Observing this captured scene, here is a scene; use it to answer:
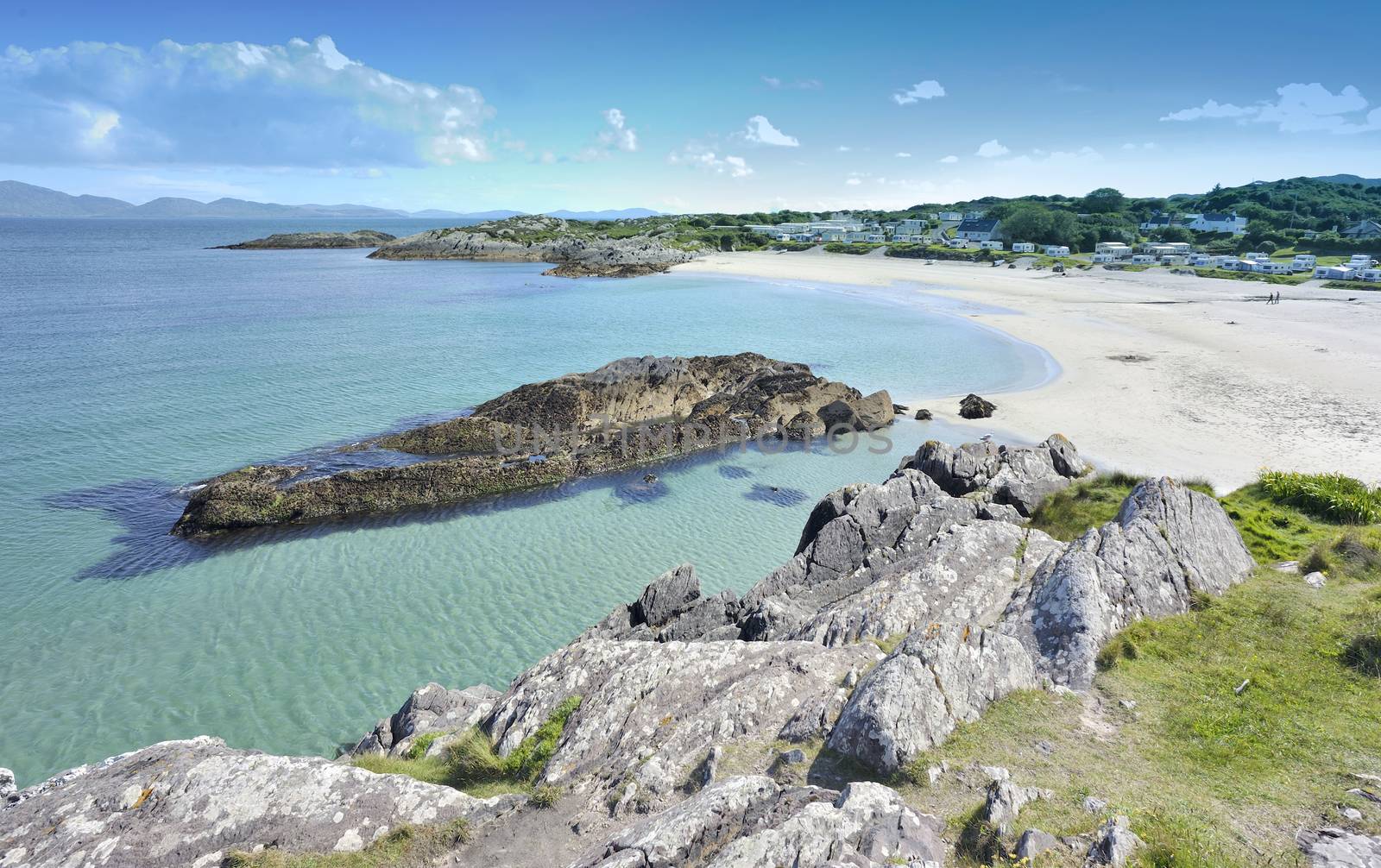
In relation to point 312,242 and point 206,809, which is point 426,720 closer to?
point 206,809

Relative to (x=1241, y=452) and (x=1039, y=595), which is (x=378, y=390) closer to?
(x=1039, y=595)

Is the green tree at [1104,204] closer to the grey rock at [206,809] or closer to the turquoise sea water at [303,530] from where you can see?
the turquoise sea water at [303,530]

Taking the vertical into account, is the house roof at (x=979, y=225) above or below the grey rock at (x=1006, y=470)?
above

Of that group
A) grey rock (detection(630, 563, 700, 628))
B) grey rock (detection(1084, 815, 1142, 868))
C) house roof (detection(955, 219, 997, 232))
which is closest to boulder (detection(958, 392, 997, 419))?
grey rock (detection(630, 563, 700, 628))

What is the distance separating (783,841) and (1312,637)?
10.6 meters

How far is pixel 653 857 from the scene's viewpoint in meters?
7.02

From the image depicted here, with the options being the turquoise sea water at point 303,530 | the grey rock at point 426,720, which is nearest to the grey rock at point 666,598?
the turquoise sea water at point 303,530

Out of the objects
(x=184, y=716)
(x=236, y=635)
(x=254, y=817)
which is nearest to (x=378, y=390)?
(x=236, y=635)

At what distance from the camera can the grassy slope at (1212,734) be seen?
7234 millimetres

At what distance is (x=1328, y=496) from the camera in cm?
1742

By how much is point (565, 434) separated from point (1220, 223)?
171921 millimetres

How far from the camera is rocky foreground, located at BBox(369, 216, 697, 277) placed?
117875mm

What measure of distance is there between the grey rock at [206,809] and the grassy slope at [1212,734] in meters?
6.66

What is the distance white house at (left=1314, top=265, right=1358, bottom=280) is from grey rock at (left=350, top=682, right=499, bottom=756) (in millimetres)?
109376
